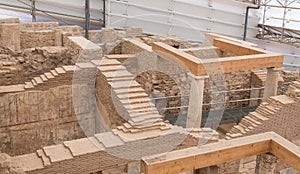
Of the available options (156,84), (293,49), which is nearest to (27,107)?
(156,84)

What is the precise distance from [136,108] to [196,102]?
190cm

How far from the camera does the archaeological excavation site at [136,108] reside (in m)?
6.14

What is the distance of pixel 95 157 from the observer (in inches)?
253

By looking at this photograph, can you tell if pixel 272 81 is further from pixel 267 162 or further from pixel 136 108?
pixel 136 108

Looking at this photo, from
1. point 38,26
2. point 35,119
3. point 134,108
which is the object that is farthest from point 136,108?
point 38,26

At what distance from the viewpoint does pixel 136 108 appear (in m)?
7.55

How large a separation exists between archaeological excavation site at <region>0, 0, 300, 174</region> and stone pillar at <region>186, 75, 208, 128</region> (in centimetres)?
3

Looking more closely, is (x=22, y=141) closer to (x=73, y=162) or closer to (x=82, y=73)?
(x=82, y=73)

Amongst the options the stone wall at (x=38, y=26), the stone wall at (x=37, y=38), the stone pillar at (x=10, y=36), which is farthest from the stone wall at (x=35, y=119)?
the stone wall at (x=38, y=26)

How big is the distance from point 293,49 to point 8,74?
519 inches

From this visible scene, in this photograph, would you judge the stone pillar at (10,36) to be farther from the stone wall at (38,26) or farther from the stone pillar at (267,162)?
the stone pillar at (267,162)

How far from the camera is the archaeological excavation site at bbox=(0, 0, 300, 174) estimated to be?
242 inches

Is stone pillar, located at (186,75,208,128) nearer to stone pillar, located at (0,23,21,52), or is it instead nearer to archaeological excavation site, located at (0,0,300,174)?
archaeological excavation site, located at (0,0,300,174)

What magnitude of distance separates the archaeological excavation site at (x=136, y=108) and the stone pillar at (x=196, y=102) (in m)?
0.03
